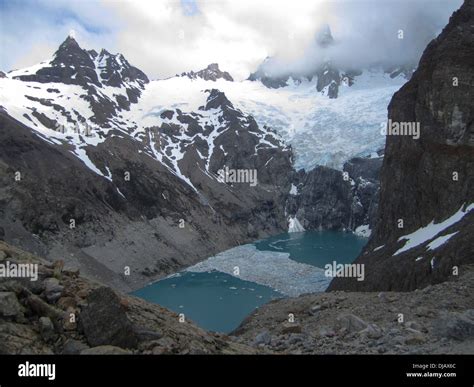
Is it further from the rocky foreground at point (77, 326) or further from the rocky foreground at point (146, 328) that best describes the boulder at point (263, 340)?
the rocky foreground at point (77, 326)

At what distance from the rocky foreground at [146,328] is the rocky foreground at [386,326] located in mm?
29

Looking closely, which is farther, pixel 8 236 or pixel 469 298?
pixel 8 236

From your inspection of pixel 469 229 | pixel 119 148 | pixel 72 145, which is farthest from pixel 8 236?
pixel 469 229

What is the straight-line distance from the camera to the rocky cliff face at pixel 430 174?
37281mm

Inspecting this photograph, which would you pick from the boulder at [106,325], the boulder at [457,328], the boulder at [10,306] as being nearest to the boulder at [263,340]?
the boulder at [457,328]

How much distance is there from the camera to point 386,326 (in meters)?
14.9

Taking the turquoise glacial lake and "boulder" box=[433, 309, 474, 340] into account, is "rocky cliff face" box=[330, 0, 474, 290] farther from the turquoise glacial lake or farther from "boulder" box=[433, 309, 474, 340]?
the turquoise glacial lake

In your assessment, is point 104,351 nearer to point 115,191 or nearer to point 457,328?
point 457,328

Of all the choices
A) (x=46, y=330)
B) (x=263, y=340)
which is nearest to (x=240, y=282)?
(x=263, y=340)

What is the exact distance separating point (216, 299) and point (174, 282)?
18518 millimetres

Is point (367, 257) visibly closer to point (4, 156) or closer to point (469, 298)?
point (469, 298)

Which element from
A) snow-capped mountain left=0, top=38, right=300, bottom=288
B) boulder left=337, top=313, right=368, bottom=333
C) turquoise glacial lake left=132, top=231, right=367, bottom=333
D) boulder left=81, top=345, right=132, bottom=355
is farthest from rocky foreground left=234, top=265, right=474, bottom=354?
snow-capped mountain left=0, top=38, right=300, bottom=288

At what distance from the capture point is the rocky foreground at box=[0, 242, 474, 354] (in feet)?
31.6
